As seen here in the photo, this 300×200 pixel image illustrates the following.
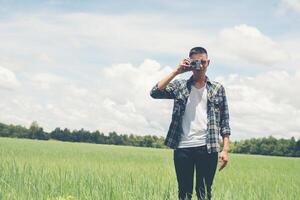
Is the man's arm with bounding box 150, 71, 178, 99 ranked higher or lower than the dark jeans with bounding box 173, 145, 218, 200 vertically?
higher

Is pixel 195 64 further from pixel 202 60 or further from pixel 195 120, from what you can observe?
pixel 195 120

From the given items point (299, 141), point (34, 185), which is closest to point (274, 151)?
point (299, 141)

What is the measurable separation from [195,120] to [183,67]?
540mm

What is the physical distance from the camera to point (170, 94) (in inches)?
201

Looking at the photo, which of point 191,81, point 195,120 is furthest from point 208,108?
point 191,81

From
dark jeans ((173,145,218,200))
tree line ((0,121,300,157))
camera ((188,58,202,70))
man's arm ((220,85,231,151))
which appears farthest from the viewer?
tree line ((0,121,300,157))

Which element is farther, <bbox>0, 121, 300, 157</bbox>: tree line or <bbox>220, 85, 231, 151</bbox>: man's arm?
<bbox>0, 121, 300, 157</bbox>: tree line

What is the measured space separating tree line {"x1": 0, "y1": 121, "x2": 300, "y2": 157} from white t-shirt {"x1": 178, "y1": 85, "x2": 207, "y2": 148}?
43920 mm

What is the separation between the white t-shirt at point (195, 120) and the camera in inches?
192

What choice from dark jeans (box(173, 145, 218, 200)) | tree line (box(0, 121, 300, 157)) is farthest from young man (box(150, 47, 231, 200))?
tree line (box(0, 121, 300, 157))

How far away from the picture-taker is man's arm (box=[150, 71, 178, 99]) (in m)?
4.97

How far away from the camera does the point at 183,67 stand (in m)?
4.87

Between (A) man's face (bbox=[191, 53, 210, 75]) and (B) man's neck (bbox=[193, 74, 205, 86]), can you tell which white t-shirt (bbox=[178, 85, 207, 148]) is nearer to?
(B) man's neck (bbox=[193, 74, 205, 86])

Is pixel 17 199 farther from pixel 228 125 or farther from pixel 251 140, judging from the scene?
pixel 251 140
